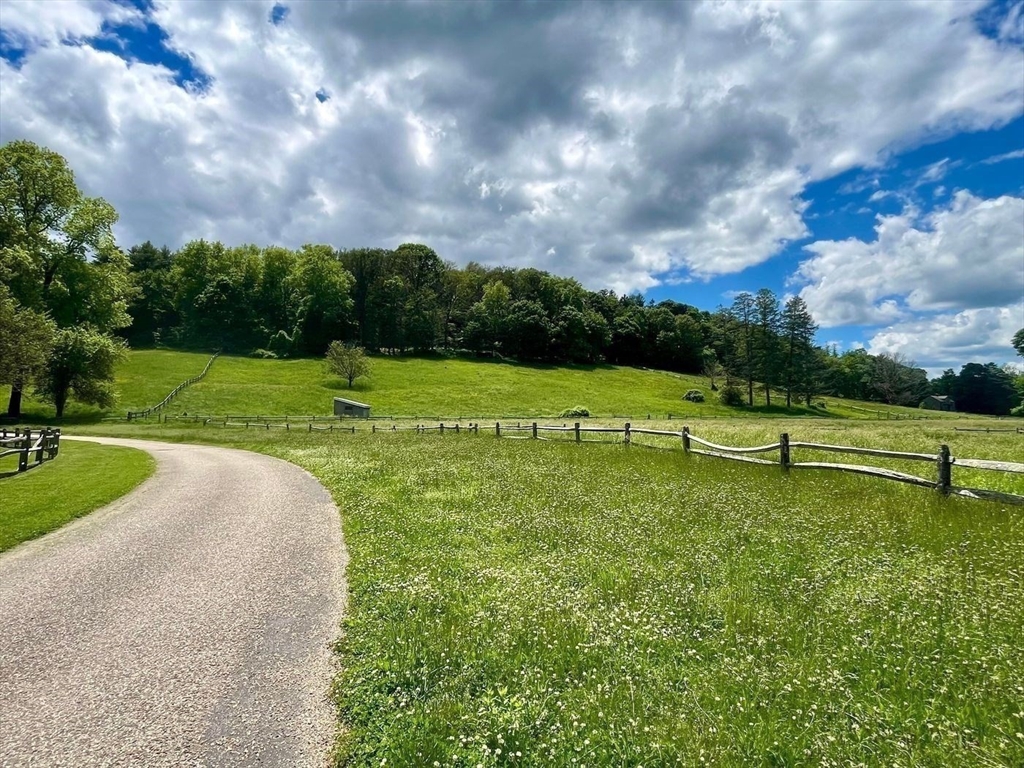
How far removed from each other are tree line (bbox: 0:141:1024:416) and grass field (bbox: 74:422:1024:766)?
54045 mm

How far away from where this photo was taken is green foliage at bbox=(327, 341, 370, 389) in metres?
74.9

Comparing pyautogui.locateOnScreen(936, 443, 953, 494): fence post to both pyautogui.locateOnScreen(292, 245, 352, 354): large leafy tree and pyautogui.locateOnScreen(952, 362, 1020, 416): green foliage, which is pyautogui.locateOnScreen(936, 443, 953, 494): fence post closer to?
pyautogui.locateOnScreen(292, 245, 352, 354): large leafy tree

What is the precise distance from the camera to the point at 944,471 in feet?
39.9

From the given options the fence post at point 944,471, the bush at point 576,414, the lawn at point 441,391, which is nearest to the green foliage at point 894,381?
the lawn at point 441,391

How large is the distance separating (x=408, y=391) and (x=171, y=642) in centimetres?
6845

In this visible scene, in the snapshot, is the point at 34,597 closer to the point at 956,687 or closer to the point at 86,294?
the point at 956,687

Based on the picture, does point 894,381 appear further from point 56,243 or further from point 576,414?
point 56,243

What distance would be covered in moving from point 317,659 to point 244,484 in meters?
14.2

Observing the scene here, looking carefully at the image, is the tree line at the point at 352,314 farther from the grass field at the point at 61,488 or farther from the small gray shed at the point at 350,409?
the grass field at the point at 61,488

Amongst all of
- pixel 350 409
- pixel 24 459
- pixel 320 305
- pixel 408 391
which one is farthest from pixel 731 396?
pixel 24 459

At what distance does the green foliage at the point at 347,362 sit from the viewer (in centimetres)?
7494

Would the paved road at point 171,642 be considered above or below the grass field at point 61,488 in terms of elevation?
above

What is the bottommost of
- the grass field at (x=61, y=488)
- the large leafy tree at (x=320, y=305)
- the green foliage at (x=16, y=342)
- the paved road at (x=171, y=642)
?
the grass field at (x=61, y=488)

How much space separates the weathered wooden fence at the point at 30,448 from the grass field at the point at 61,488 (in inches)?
16.5
